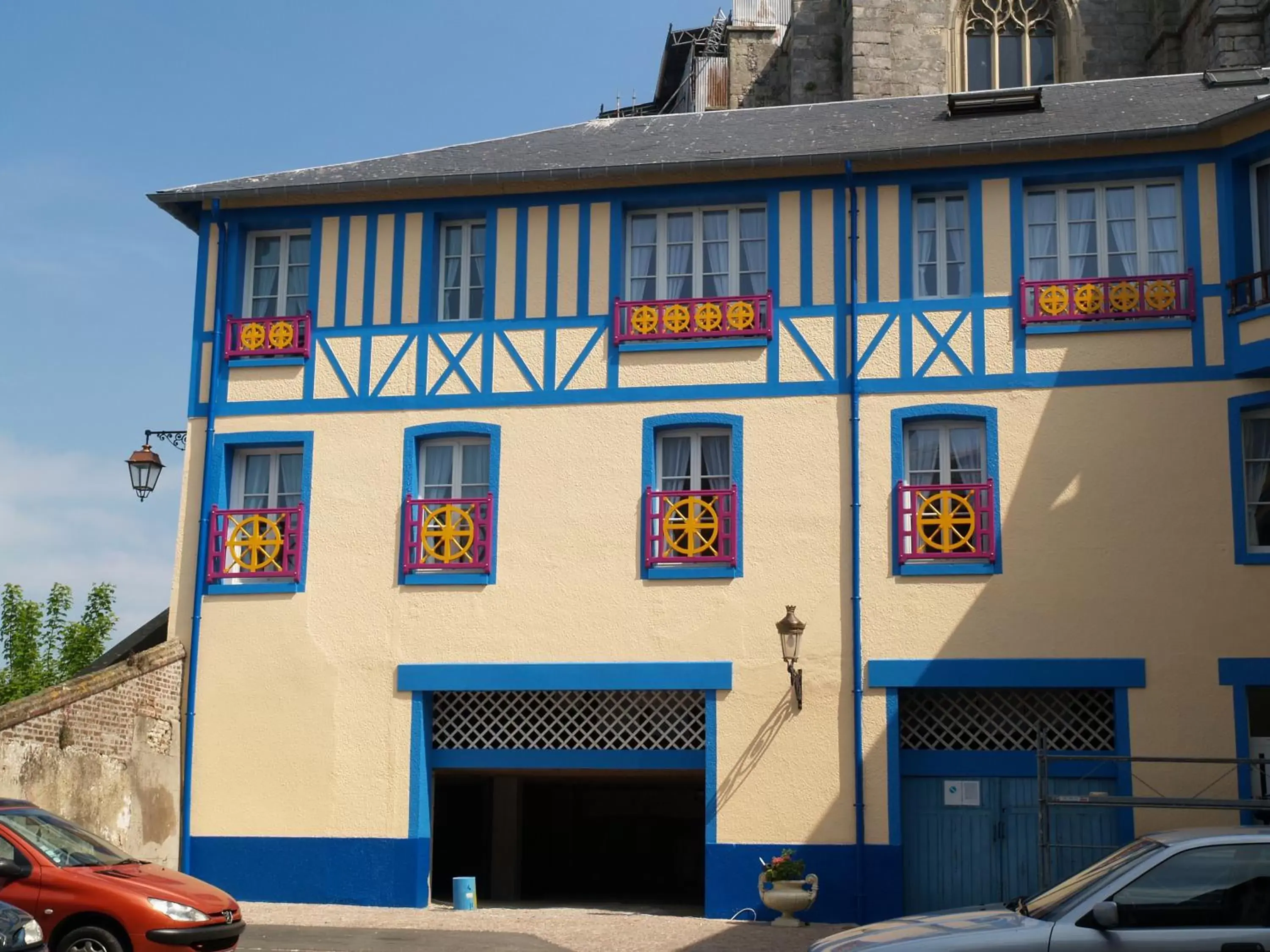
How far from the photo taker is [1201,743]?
16141 mm

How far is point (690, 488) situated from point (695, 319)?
1.94m

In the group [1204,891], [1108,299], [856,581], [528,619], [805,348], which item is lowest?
[1204,891]

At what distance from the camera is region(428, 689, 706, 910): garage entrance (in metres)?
17.8

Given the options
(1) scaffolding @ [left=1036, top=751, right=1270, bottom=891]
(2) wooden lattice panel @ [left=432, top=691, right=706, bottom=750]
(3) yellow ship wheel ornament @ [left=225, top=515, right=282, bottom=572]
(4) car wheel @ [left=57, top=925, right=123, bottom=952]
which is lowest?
(4) car wheel @ [left=57, top=925, right=123, bottom=952]

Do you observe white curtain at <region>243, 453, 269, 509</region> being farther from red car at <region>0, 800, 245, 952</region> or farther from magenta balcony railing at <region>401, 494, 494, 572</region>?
red car at <region>0, 800, 245, 952</region>

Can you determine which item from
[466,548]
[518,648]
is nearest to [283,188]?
[466,548]

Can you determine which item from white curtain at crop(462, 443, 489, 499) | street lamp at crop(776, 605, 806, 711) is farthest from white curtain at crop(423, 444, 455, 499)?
street lamp at crop(776, 605, 806, 711)

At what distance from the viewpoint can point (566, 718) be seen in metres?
18.1

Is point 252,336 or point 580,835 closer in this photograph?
point 252,336

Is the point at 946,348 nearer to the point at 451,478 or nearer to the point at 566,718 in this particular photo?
the point at 451,478

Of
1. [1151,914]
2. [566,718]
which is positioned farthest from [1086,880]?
[566,718]

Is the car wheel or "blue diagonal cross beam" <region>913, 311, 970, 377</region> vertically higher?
"blue diagonal cross beam" <region>913, 311, 970, 377</region>

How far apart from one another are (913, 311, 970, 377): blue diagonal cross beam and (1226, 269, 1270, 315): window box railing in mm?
2764

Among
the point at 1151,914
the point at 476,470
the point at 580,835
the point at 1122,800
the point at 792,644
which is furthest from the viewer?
the point at 580,835
